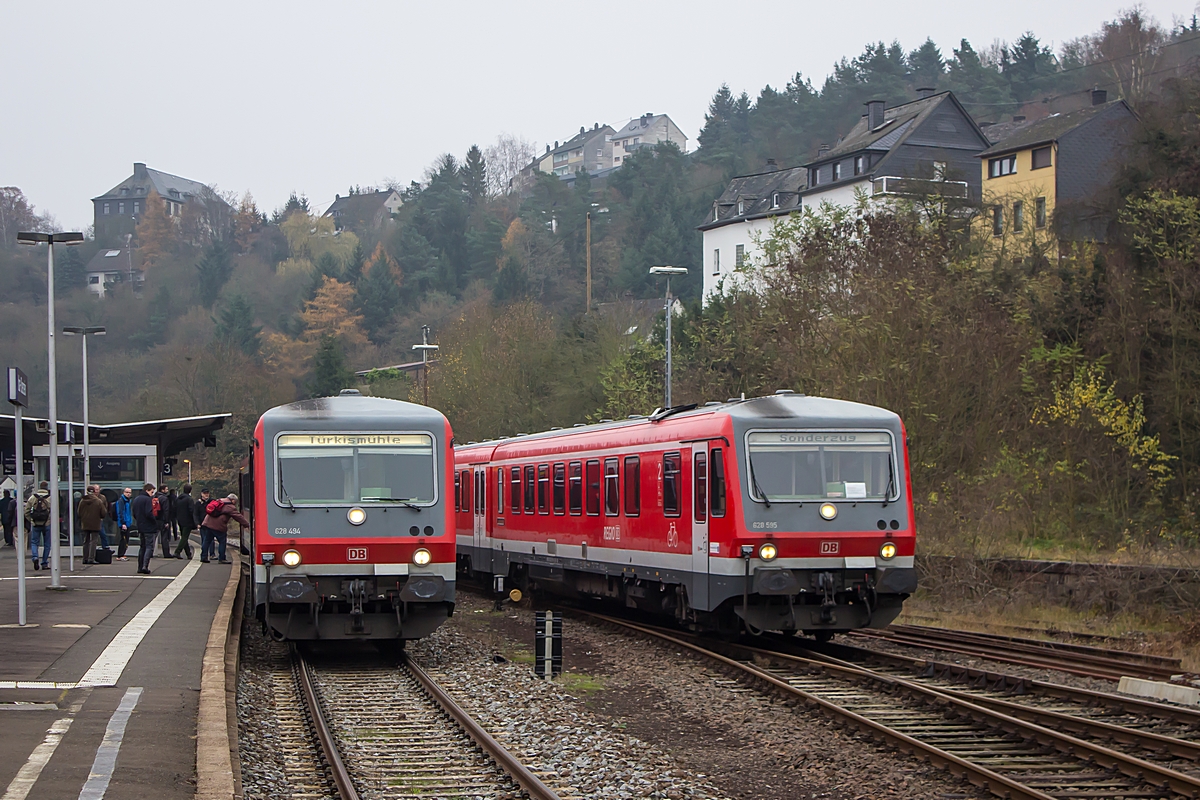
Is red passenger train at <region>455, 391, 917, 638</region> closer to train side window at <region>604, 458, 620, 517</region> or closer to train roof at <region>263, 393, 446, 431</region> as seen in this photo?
train side window at <region>604, 458, 620, 517</region>

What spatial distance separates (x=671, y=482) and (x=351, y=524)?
4358 mm

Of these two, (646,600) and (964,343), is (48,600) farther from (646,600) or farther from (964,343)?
(964,343)

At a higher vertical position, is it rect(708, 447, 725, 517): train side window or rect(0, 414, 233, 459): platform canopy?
rect(0, 414, 233, 459): platform canopy

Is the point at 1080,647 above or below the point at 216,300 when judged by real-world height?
below

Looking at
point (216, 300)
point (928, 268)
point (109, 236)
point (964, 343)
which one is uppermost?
point (109, 236)

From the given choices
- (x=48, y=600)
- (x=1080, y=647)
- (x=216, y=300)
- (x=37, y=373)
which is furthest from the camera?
(x=216, y=300)

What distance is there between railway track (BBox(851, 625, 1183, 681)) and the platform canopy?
1899 cm

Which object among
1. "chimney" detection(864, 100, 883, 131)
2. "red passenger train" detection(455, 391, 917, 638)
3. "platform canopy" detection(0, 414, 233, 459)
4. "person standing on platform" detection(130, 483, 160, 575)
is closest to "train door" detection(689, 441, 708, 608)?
"red passenger train" detection(455, 391, 917, 638)

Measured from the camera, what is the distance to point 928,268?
30.2m

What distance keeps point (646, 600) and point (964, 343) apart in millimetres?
12032

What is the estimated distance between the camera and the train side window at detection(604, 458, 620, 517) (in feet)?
64.1

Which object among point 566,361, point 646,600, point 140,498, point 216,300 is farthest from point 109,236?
point 646,600

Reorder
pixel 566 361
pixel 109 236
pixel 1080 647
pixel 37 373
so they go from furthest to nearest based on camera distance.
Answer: pixel 109 236 < pixel 37 373 < pixel 566 361 < pixel 1080 647

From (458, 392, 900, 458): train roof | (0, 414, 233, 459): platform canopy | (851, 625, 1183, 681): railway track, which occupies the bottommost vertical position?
(851, 625, 1183, 681): railway track
